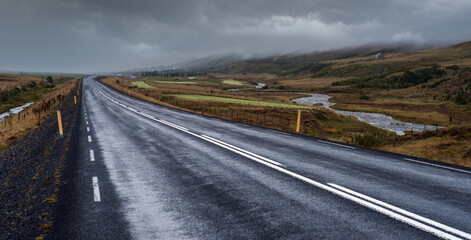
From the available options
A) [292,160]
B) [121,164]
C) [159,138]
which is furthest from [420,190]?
[159,138]

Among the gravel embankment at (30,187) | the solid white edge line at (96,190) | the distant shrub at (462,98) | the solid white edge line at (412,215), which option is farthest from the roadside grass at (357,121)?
the gravel embankment at (30,187)

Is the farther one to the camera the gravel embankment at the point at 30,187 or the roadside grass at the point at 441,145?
the roadside grass at the point at 441,145

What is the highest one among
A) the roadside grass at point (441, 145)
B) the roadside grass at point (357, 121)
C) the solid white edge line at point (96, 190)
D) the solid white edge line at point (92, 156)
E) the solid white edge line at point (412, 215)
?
the solid white edge line at point (412, 215)

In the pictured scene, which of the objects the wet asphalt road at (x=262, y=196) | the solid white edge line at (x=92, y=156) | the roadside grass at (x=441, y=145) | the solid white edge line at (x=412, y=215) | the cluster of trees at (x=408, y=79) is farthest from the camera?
the cluster of trees at (x=408, y=79)

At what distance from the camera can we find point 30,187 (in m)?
7.02

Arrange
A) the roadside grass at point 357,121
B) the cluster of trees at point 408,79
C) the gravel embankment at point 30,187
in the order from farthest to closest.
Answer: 1. the cluster of trees at point 408,79
2. the roadside grass at point 357,121
3. the gravel embankment at point 30,187

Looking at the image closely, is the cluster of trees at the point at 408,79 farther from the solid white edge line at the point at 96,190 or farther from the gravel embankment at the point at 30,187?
the solid white edge line at the point at 96,190

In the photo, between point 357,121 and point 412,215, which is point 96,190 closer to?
point 412,215

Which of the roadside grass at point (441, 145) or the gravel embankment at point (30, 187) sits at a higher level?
the gravel embankment at point (30, 187)

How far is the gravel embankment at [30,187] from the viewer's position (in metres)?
4.93

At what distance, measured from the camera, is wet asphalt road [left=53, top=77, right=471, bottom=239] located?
455 centimetres

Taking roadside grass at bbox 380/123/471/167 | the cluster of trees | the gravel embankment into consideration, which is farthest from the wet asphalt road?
the cluster of trees

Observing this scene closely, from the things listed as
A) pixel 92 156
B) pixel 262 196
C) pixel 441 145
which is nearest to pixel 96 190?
pixel 262 196

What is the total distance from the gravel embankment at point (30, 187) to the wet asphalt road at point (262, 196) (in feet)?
1.07
